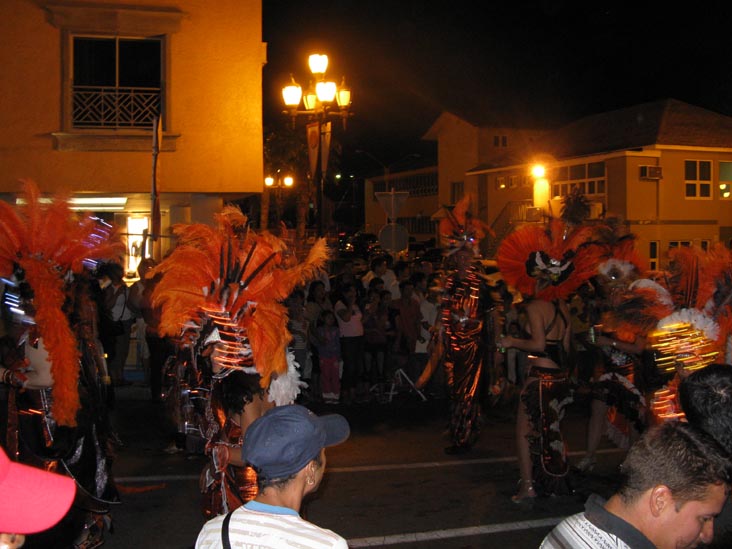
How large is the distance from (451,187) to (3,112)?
103 ft

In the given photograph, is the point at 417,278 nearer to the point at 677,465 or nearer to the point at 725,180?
the point at 677,465

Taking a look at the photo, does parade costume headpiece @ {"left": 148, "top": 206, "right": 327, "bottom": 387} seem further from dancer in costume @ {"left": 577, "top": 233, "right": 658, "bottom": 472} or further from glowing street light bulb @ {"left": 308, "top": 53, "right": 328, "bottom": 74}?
glowing street light bulb @ {"left": 308, "top": 53, "right": 328, "bottom": 74}

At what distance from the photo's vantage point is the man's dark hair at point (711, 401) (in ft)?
10.4

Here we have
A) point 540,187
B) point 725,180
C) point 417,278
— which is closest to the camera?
point 417,278

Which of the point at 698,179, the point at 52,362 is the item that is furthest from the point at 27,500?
the point at 698,179

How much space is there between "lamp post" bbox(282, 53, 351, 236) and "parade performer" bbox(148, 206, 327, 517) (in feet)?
25.8

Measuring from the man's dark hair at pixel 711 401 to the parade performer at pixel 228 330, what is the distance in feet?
7.15

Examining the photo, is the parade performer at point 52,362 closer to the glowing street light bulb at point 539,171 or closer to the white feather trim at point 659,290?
the white feather trim at point 659,290

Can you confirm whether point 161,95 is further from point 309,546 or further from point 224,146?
point 309,546

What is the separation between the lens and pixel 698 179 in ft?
96.6

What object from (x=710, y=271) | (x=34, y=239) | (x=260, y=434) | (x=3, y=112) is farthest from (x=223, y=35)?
(x=260, y=434)

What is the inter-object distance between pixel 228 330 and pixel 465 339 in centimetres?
417

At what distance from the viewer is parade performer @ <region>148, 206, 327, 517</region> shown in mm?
4352

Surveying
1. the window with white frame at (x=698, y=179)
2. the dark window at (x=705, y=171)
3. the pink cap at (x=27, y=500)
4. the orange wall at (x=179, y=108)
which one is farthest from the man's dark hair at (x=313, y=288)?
the dark window at (x=705, y=171)
